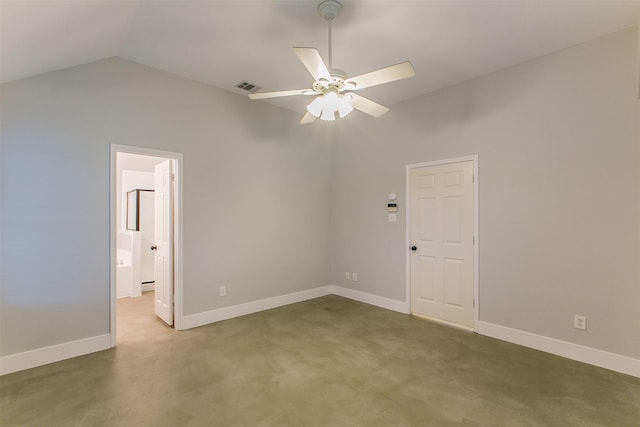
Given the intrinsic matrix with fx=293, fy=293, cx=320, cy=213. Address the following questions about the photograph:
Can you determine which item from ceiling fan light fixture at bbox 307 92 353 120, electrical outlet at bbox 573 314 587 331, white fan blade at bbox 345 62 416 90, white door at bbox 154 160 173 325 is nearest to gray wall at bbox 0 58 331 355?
white door at bbox 154 160 173 325

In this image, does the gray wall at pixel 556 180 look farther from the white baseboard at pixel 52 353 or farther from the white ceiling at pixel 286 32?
the white baseboard at pixel 52 353

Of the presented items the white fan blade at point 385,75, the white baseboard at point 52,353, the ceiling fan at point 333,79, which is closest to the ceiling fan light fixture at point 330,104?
the ceiling fan at point 333,79

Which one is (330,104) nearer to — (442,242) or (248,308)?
(442,242)

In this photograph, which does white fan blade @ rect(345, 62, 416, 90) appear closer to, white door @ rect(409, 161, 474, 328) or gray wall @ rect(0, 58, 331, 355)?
white door @ rect(409, 161, 474, 328)

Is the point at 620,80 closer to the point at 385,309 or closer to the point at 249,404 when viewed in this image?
the point at 385,309

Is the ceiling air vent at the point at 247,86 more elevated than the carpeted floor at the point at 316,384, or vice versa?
the ceiling air vent at the point at 247,86

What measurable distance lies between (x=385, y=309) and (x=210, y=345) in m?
2.51

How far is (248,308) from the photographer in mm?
4215

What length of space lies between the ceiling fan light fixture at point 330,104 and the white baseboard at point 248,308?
294 cm

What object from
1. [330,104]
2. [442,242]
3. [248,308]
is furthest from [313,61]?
[248,308]

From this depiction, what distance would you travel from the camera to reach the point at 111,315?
3.11m

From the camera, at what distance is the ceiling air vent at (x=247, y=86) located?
12.4ft

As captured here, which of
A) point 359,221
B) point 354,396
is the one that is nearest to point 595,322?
point 354,396

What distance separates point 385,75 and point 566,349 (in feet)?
10.4
